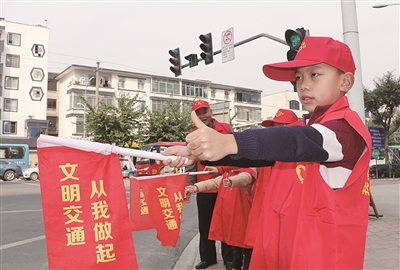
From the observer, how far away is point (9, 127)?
37.3 meters

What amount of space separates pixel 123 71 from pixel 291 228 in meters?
42.2

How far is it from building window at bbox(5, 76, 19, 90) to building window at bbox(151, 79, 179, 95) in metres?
15.2

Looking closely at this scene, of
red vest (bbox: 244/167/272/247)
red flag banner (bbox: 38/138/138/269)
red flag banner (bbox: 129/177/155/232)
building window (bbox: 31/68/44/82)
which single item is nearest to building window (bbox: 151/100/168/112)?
building window (bbox: 31/68/44/82)

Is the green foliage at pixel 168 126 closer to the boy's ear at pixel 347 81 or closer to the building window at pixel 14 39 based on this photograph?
the building window at pixel 14 39

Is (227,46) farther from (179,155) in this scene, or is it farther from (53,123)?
(53,123)

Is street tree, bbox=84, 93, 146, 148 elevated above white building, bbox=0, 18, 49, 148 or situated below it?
below

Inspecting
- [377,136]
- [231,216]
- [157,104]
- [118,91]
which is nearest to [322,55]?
[231,216]

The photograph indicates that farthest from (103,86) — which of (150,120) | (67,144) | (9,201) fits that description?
(67,144)

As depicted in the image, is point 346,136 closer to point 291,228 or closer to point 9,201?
point 291,228

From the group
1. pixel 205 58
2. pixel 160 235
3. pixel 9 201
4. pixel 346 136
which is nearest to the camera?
pixel 346 136

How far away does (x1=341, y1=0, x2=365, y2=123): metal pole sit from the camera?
559 cm

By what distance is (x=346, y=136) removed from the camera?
1350mm

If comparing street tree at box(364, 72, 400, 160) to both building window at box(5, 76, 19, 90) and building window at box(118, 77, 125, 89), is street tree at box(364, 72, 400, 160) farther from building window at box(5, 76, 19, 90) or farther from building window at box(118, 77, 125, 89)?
building window at box(5, 76, 19, 90)

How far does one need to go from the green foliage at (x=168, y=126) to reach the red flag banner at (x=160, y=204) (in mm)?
29275
